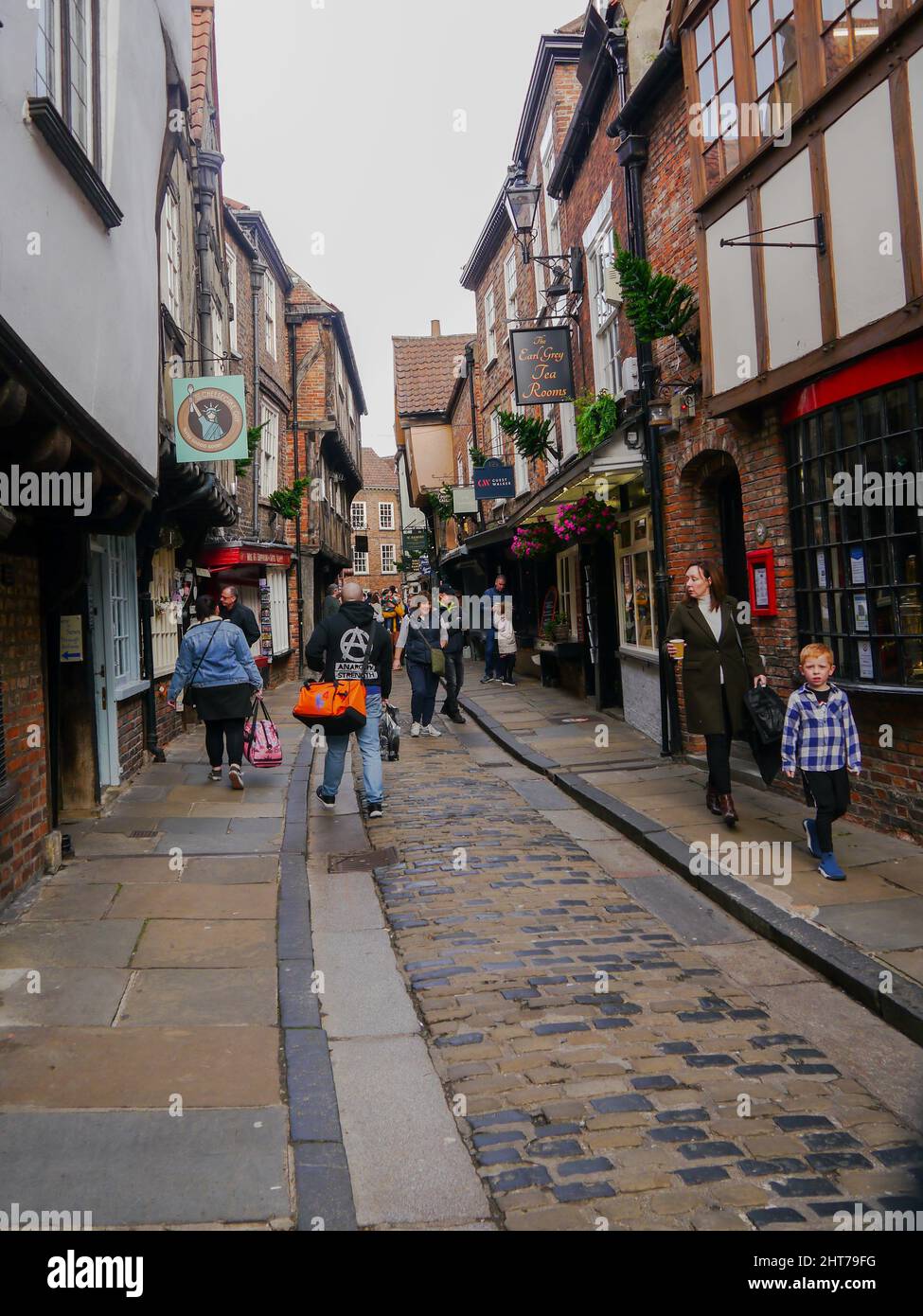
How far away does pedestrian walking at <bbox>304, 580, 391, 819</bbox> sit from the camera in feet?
26.7

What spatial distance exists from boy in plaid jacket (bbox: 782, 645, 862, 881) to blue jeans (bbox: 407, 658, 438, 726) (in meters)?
6.97

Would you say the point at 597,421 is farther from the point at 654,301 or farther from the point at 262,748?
the point at 262,748

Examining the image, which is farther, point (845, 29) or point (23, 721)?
point (845, 29)

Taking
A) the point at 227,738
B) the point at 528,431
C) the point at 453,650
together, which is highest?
the point at 528,431

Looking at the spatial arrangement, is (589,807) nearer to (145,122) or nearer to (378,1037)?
(378,1037)

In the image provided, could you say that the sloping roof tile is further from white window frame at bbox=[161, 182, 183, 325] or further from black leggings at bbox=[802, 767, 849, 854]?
black leggings at bbox=[802, 767, 849, 854]

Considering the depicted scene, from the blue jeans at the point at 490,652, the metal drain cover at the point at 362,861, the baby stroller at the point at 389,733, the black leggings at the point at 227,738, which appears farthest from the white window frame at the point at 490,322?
the metal drain cover at the point at 362,861

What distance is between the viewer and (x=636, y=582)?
12.3 metres

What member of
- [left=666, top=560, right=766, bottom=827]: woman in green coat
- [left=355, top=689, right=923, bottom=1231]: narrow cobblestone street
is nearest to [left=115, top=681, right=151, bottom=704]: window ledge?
[left=355, top=689, right=923, bottom=1231]: narrow cobblestone street

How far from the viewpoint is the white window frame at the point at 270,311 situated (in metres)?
22.4

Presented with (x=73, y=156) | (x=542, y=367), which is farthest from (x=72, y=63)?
(x=542, y=367)

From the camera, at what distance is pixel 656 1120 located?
3.45m

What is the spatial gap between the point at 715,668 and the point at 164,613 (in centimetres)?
754
